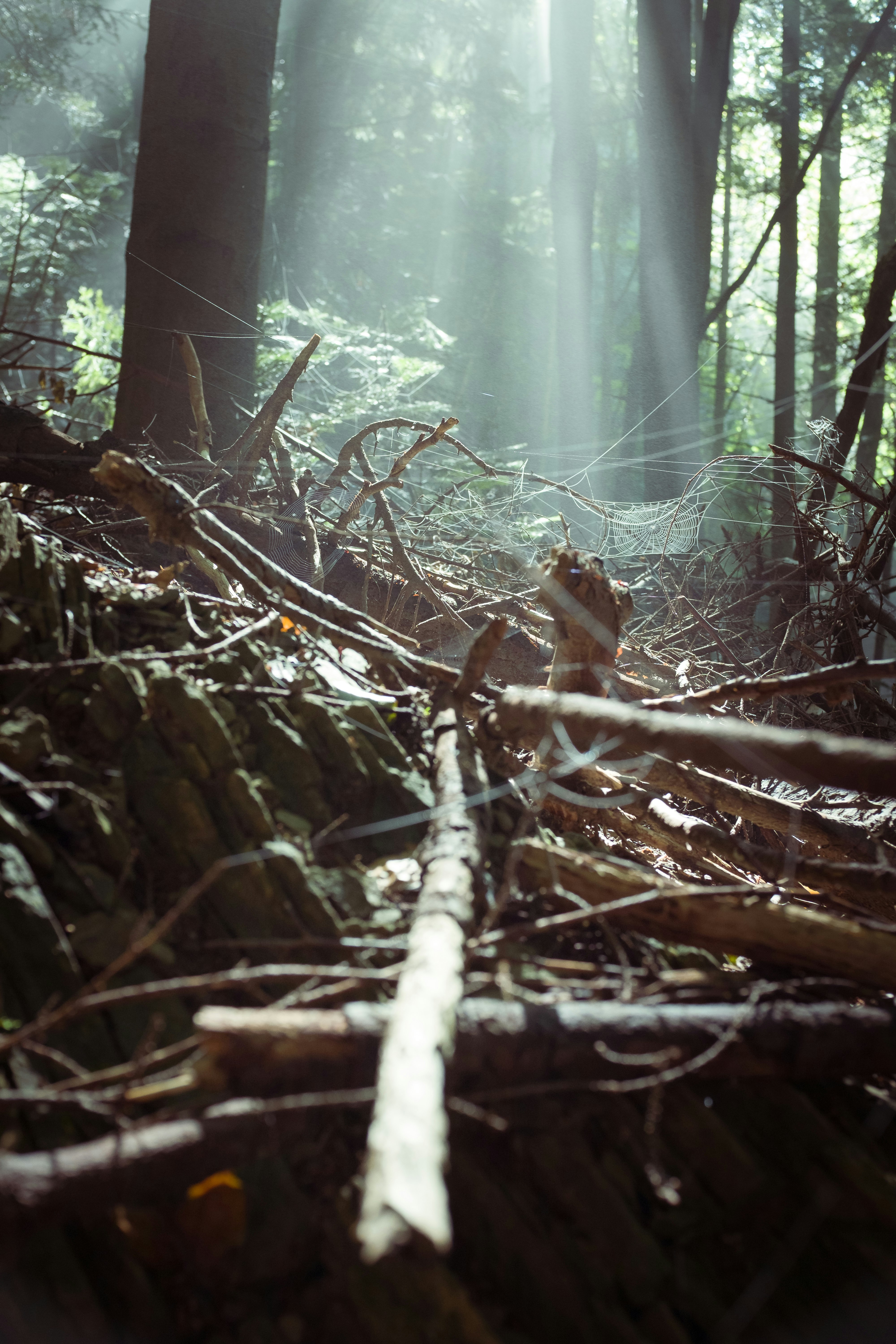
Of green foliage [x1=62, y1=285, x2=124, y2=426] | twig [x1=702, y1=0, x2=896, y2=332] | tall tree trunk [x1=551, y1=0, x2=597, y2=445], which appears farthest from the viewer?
tall tree trunk [x1=551, y1=0, x2=597, y2=445]

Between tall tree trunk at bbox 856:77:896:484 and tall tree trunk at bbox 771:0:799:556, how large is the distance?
1192 millimetres

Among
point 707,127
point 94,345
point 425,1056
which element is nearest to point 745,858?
point 425,1056

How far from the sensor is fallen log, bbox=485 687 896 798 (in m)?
1.34

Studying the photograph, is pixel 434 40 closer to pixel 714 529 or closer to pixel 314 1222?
pixel 714 529

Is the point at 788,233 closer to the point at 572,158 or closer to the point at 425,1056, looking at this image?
the point at 572,158

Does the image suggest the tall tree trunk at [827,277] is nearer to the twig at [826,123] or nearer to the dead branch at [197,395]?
the twig at [826,123]

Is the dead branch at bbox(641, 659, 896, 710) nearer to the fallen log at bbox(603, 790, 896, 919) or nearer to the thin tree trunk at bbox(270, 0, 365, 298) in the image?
the fallen log at bbox(603, 790, 896, 919)

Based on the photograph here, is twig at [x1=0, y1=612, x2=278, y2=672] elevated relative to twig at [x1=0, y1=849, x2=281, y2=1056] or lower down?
elevated

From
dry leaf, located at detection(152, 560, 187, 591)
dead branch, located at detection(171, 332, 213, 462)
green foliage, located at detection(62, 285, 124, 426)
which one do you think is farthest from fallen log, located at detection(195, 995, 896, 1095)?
green foliage, located at detection(62, 285, 124, 426)

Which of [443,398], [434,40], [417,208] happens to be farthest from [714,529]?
Answer: [434,40]

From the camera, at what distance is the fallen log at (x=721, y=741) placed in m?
1.34

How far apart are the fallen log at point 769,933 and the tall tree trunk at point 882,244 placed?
429 inches

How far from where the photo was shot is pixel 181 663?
196 cm

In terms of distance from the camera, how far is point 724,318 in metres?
14.1
